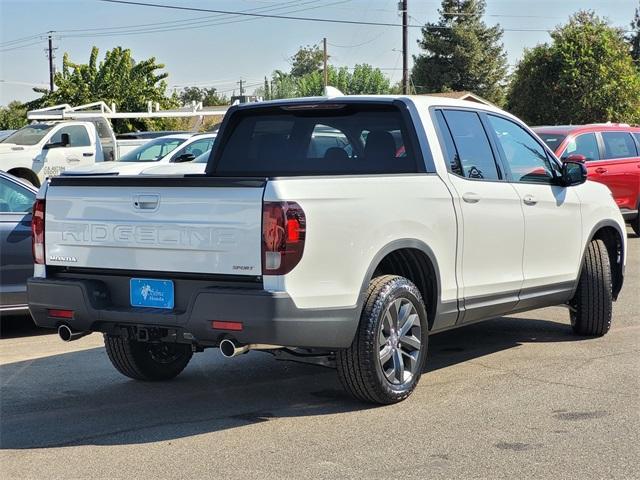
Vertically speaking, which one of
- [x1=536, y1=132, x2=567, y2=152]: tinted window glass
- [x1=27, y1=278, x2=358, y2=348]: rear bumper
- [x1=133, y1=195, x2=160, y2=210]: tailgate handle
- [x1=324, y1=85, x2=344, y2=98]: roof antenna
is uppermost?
[x1=324, y1=85, x2=344, y2=98]: roof antenna

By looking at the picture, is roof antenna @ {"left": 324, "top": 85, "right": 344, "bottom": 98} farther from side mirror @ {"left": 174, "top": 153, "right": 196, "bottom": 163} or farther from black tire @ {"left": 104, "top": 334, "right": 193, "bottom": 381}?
side mirror @ {"left": 174, "top": 153, "right": 196, "bottom": 163}

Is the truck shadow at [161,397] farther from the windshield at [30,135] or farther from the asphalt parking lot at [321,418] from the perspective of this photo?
the windshield at [30,135]

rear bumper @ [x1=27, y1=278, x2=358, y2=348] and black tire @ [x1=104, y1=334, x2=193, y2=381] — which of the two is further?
black tire @ [x1=104, y1=334, x2=193, y2=381]

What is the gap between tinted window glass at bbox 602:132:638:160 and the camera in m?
15.5

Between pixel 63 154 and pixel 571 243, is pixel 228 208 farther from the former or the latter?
pixel 63 154

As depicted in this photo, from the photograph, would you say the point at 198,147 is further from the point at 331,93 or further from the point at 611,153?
the point at 331,93

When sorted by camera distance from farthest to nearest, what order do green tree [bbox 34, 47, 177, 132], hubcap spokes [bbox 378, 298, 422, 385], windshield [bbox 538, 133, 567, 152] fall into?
green tree [bbox 34, 47, 177, 132]
windshield [bbox 538, 133, 567, 152]
hubcap spokes [bbox 378, 298, 422, 385]

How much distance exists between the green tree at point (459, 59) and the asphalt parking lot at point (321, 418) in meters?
68.8

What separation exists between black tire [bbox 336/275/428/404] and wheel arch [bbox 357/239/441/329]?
0.17 meters

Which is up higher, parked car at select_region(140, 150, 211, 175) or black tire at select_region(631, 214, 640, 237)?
parked car at select_region(140, 150, 211, 175)

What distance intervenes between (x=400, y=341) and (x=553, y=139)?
9.45 m

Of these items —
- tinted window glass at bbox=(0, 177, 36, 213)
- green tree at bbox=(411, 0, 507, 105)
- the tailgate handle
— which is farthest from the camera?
green tree at bbox=(411, 0, 507, 105)

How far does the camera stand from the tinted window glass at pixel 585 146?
1475cm

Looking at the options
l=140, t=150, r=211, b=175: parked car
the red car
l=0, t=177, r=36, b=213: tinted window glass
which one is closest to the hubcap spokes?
l=140, t=150, r=211, b=175: parked car
